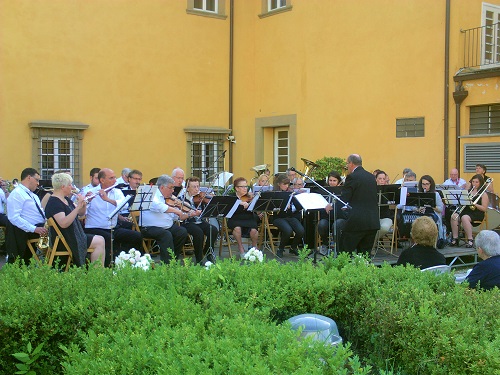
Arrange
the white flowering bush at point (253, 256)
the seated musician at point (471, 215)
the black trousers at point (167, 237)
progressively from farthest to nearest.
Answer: the seated musician at point (471, 215), the black trousers at point (167, 237), the white flowering bush at point (253, 256)

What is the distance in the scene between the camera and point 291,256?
12.3m

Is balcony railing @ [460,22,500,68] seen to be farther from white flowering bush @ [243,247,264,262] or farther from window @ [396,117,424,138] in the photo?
white flowering bush @ [243,247,264,262]

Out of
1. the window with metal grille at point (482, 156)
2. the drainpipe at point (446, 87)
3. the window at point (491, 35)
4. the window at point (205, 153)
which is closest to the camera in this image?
the window with metal grille at point (482, 156)

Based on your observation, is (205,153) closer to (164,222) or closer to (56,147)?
(56,147)

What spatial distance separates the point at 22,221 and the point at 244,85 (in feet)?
39.6

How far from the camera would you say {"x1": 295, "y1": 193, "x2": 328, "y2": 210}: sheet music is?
31.4 ft

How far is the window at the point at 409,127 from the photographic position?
16.4 m

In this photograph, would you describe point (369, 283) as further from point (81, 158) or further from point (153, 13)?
point (153, 13)

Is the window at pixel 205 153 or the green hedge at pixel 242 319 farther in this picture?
the window at pixel 205 153

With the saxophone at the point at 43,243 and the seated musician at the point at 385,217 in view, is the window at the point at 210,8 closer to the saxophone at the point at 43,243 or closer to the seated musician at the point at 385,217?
the seated musician at the point at 385,217

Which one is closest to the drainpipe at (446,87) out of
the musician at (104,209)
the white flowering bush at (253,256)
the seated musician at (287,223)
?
the seated musician at (287,223)

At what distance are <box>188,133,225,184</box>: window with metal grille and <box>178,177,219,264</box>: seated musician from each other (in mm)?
8116

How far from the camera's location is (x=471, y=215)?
43.5 feet

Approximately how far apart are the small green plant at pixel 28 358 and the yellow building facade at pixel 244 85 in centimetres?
1314
